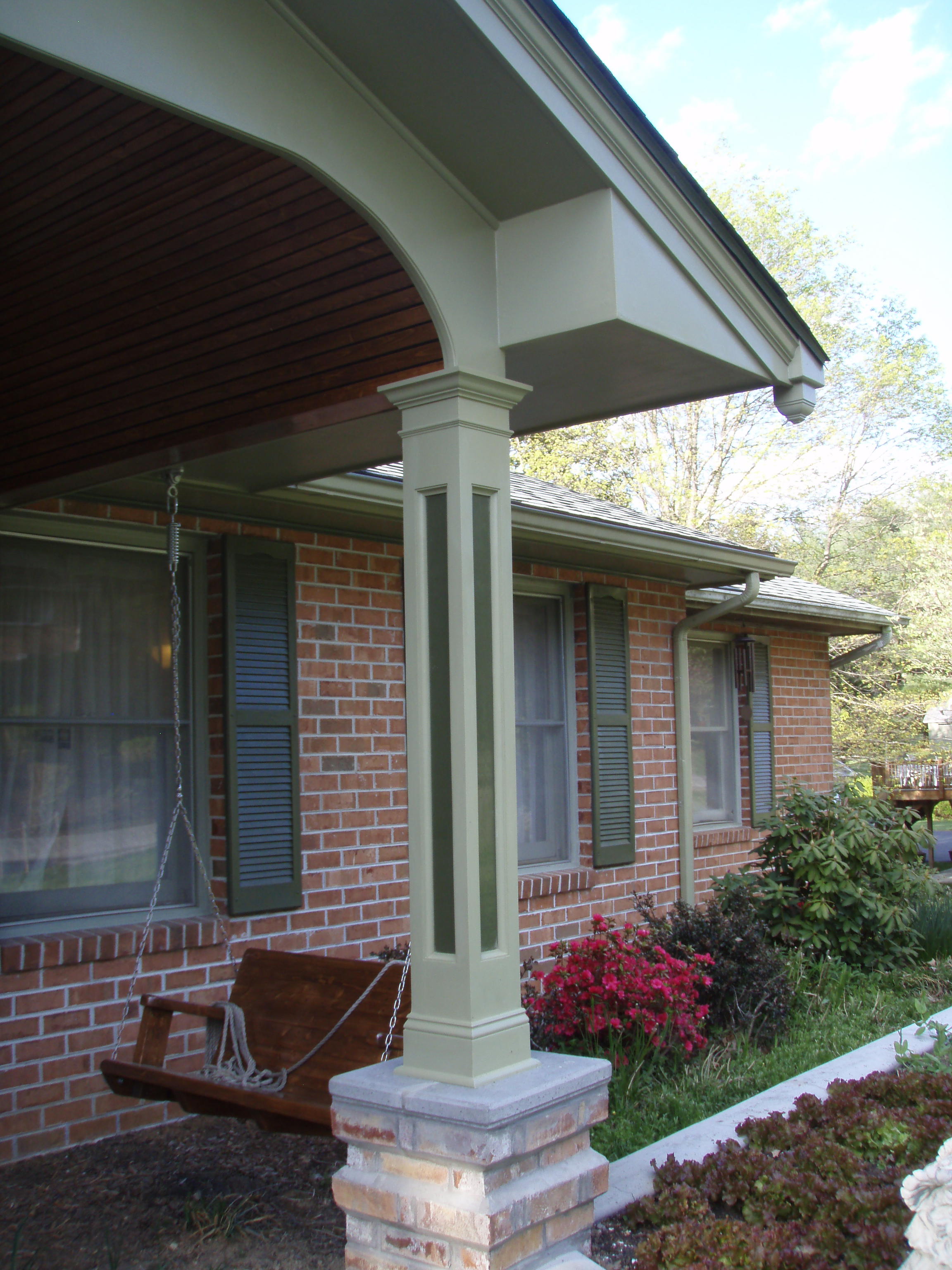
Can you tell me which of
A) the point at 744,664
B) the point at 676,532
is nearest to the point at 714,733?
the point at 744,664

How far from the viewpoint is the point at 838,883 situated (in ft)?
22.8

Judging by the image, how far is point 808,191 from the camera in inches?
1062

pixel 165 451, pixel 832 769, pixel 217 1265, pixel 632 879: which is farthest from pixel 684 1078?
pixel 832 769

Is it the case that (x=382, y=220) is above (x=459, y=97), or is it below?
below

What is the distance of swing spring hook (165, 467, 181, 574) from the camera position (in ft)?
13.9

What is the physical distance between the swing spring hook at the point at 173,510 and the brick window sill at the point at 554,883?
278cm

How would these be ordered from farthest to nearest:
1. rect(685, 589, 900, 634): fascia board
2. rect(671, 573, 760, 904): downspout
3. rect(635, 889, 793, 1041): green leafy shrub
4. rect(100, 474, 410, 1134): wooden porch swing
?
rect(685, 589, 900, 634): fascia board < rect(671, 573, 760, 904): downspout < rect(635, 889, 793, 1041): green leafy shrub < rect(100, 474, 410, 1134): wooden porch swing

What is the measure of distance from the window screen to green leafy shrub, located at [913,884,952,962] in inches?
89.8

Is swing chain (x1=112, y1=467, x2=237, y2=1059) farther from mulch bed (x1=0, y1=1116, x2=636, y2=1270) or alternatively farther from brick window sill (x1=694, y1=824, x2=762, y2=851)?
brick window sill (x1=694, y1=824, x2=762, y2=851)

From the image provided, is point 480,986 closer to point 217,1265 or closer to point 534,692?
point 217,1265

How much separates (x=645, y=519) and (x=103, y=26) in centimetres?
620

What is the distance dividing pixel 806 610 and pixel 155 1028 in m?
6.50

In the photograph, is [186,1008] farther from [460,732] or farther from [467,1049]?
[460,732]

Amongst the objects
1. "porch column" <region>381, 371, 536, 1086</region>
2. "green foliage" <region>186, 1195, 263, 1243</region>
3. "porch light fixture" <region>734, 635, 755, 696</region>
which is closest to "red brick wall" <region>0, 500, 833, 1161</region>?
"green foliage" <region>186, 1195, 263, 1243</region>
